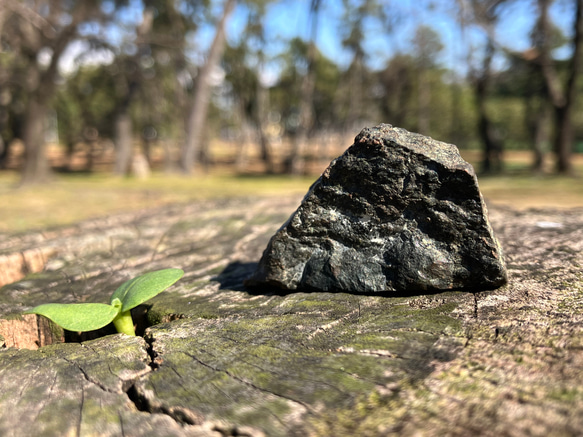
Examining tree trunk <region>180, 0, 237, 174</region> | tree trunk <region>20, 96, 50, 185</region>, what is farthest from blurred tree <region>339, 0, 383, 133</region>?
tree trunk <region>20, 96, 50, 185</region>

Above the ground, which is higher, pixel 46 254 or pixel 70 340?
pixel 46 254

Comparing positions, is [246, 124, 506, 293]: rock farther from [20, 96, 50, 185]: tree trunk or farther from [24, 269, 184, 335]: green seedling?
[20, 96, 50, 185]: tree trunk

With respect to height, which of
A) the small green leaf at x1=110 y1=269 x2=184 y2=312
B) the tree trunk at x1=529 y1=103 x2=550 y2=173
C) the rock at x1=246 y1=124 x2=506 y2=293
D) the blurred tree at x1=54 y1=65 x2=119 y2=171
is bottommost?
the small green leaf at x1=110 y1=269 x2=184 y2=312

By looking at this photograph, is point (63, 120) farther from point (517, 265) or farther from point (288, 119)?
point (517, 265)

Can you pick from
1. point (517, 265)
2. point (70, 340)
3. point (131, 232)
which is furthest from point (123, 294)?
point (517, 265)

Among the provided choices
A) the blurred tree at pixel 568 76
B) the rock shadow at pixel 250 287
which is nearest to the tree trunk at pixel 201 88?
the blurred tree at pixel 568 76

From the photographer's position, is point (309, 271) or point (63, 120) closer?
point (309, 271)

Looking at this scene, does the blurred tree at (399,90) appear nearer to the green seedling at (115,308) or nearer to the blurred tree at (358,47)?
the blurred tree at (358,47)
